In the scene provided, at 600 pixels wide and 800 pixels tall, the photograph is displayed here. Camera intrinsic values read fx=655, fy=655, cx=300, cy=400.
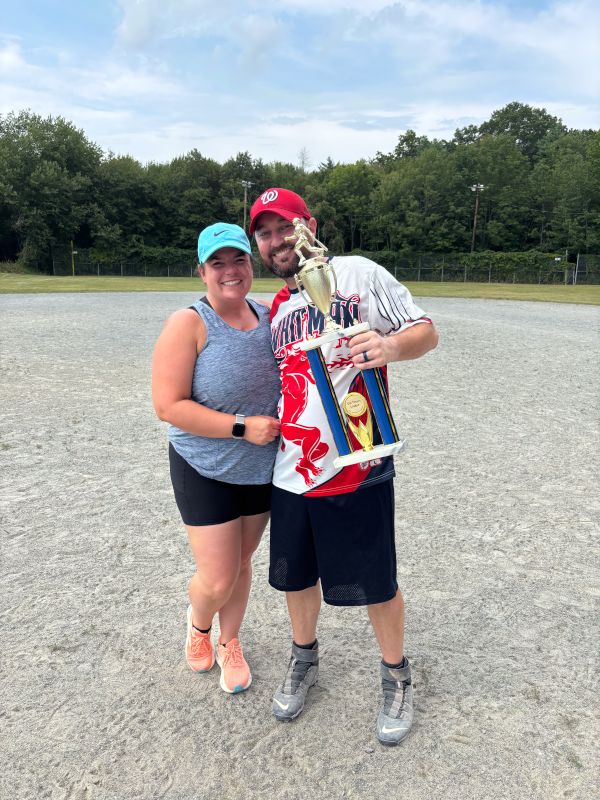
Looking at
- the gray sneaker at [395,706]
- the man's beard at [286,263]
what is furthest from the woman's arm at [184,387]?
the gray sneaker at [395,706]

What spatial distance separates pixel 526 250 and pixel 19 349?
6067 cm

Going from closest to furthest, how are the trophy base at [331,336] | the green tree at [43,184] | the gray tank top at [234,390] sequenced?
the trophy base at [331,336] < the gray tank top at [234,390] < the green tree at [43,184]

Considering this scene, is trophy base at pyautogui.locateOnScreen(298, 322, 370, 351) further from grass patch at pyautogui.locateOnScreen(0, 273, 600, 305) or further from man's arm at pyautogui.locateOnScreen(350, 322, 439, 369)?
grass patch at pyautogui.locateOnScreen(0, 273, 600, 305)

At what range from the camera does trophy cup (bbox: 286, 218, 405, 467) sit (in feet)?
6.77

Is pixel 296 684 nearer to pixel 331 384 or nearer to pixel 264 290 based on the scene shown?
pixel 331 384

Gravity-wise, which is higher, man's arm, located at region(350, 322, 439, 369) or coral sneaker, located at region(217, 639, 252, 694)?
man's arm, located at region(350, 322, 439, 369)

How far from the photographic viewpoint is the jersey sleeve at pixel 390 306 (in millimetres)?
2357

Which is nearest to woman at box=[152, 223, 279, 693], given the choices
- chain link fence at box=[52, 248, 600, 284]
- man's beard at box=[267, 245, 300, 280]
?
man's beard at box=[267, 245, 300, 280]

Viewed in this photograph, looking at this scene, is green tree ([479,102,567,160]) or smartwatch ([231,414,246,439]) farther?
green tree ([479,102,567,160])

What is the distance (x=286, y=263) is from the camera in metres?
2.36

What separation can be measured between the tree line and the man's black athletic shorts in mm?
57586

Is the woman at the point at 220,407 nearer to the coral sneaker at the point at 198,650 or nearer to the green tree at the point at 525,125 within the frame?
the coral sneaker at the point at 198,650

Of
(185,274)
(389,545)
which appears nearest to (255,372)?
(389,545)

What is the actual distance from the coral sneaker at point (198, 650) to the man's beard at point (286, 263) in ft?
4.92
